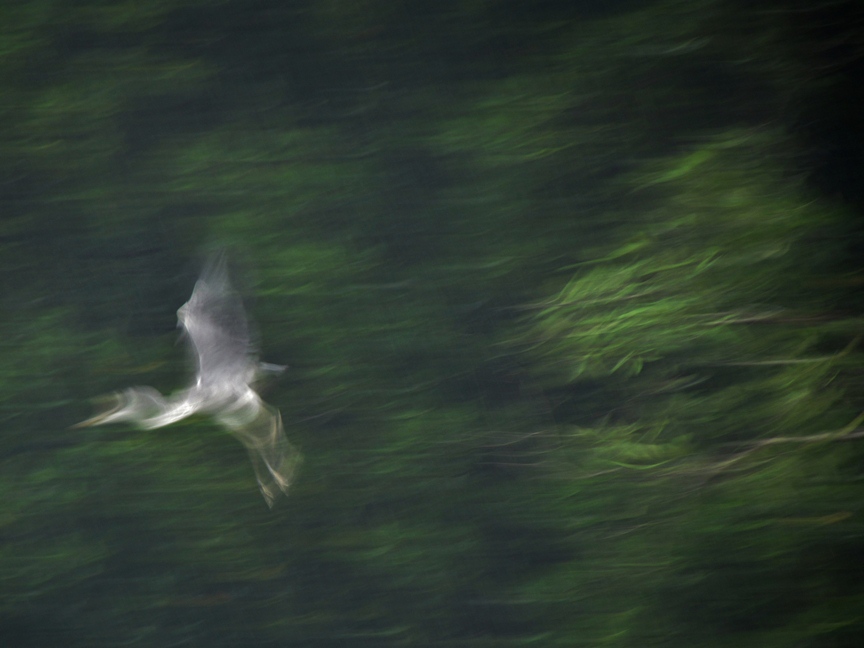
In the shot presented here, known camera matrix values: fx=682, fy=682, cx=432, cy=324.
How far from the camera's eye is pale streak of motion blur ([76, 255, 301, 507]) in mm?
1218

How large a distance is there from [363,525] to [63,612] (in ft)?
2.03

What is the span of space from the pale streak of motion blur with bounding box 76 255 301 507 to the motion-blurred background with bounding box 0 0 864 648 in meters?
0.03

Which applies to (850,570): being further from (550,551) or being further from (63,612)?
(63,612)

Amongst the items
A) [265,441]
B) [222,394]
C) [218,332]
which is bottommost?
[265,441]

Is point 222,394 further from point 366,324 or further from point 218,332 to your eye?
point 366,324

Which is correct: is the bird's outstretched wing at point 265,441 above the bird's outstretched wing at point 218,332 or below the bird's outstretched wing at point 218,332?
below

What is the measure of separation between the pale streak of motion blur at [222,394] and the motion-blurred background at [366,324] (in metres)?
0.03

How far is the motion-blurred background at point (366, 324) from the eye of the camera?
48.4 inches

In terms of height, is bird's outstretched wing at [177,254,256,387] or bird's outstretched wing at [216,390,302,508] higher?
bird's outstretched wing at [177,254,256,387]

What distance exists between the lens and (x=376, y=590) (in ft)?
4.27

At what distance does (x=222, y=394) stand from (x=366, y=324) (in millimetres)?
287

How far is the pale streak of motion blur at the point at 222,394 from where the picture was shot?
1.22m

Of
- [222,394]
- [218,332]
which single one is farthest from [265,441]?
[218,332]

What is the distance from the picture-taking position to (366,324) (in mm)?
1270
